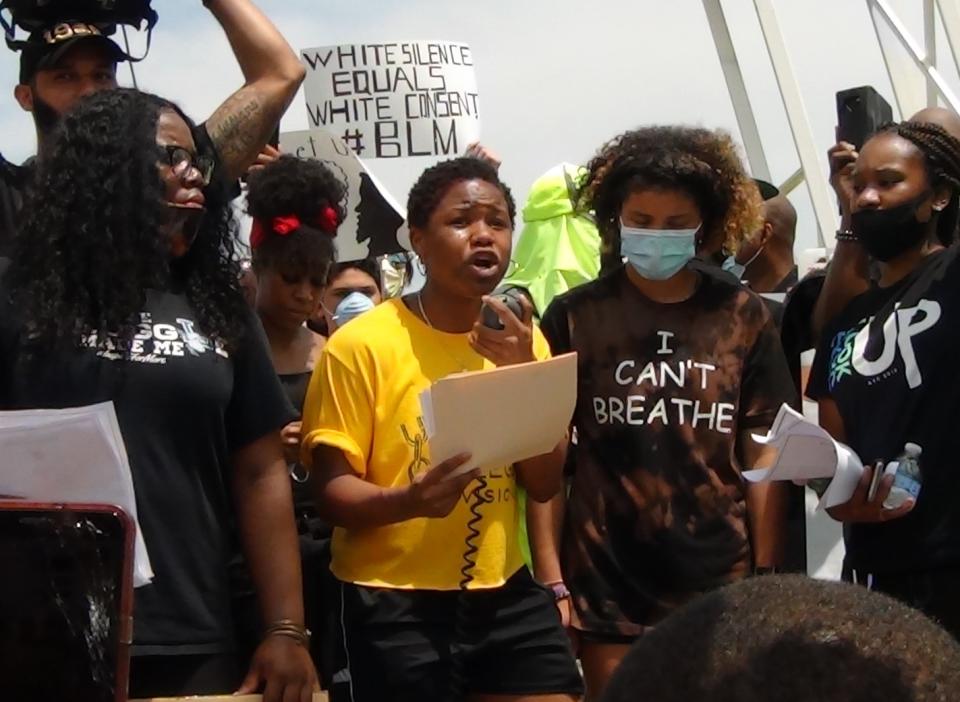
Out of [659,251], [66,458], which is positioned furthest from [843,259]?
[66,458]

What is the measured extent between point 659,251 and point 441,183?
588mm

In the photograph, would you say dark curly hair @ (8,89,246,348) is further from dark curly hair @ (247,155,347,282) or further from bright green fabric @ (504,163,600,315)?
bright green fabric @ (504,163,600,315)

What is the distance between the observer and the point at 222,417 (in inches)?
124

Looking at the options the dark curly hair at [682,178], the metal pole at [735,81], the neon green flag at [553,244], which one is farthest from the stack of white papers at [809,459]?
the metal pole at [735,81]

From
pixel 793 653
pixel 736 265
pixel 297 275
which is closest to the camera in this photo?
pixel 793 653

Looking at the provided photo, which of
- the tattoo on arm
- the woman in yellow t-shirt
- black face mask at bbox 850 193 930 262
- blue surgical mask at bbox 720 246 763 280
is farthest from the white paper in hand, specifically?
blue surgical mask at bbox 720 246 763 280

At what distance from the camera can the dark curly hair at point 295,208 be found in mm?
4656

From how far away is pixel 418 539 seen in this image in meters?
3.68

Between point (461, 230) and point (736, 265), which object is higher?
point (461, 230)

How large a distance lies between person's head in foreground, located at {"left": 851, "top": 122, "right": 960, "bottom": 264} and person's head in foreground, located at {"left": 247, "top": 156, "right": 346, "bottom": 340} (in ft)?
5.05

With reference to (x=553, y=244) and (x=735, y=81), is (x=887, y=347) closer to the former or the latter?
(x=553, y=244)

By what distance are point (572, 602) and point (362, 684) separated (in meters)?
0.63

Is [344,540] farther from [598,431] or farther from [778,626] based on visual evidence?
[778,626]

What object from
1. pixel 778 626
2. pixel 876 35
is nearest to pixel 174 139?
pixel 778 626
